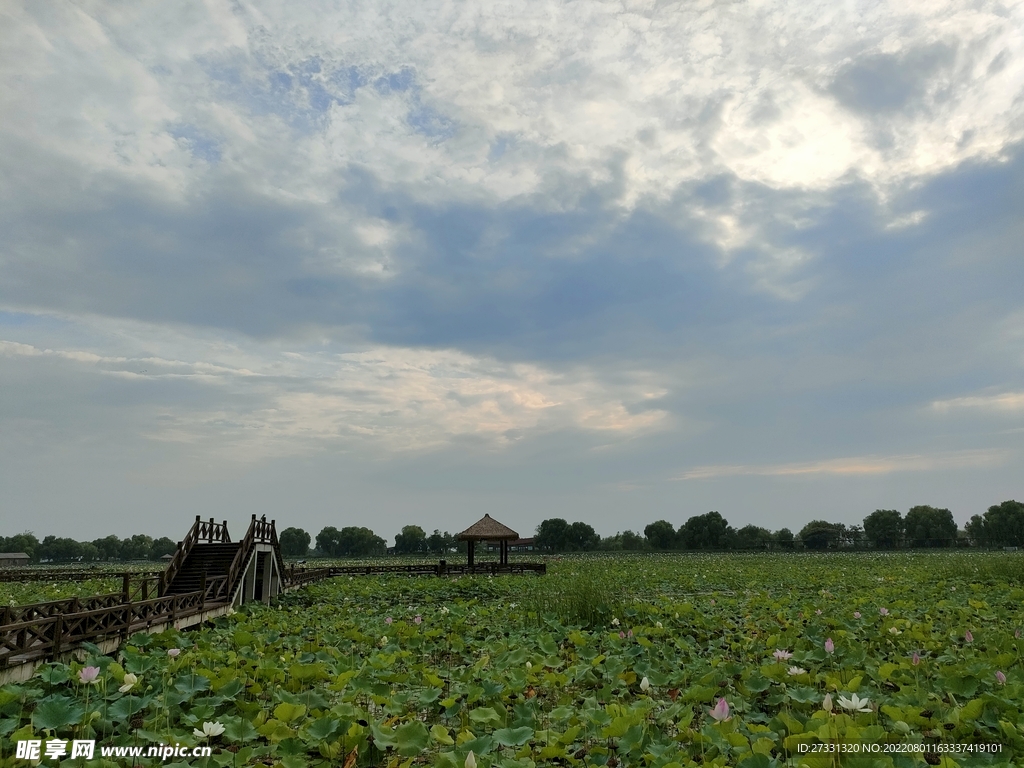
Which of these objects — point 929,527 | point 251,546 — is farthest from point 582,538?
point 251,546

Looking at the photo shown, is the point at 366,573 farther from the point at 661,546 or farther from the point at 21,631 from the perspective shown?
the point at 661,546

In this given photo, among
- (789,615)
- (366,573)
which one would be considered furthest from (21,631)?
(366,573)

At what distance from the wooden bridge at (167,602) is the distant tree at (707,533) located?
65537mm

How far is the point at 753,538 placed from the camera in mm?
83375

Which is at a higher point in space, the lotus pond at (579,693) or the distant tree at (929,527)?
the lotus pond at (579,693)

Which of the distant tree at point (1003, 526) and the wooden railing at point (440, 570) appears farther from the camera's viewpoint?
the distant tree at point (1003, 526)

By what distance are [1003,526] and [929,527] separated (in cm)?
812

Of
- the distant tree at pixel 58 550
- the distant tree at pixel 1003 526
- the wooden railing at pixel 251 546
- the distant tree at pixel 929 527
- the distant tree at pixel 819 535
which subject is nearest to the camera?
the wooden railing at pixel 251 546

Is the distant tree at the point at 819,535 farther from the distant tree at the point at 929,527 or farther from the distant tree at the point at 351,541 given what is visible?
the distant tree at the point at 351,541

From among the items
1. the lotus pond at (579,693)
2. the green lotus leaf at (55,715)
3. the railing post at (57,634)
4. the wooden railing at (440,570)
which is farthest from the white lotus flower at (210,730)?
the wooden railing at (440,570)

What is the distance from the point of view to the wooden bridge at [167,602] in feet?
24.5

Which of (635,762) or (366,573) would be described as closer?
(635,762)

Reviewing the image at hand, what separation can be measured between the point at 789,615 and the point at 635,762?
7.66 meters

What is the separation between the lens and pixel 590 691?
6277 mm
